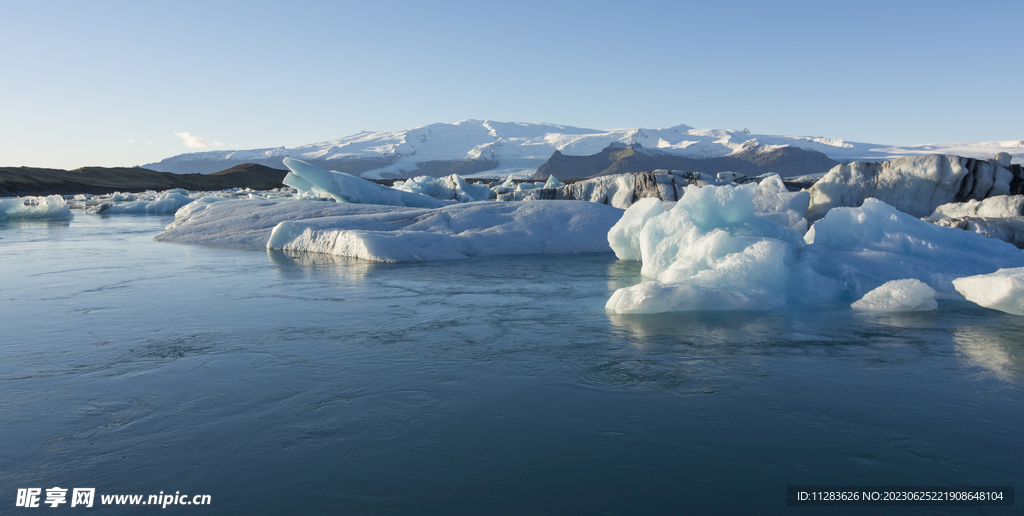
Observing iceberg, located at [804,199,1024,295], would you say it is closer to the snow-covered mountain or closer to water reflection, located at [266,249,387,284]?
water reflection, located at [266,249,387,284]

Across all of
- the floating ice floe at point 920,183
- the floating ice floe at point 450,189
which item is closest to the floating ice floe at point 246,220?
the floating ice floe at point 920,183

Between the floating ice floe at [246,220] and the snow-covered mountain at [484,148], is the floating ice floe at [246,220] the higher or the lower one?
the lower one

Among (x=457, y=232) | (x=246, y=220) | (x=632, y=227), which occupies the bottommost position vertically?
(x=457, y=232)

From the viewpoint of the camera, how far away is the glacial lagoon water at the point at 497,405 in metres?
2.18

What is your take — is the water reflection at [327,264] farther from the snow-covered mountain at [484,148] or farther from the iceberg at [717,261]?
the snow-covered mountain at [484,148]

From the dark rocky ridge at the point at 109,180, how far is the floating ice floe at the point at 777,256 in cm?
4334

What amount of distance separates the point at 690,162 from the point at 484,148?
42.6 meters

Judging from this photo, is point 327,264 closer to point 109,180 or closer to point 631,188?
point 631,188

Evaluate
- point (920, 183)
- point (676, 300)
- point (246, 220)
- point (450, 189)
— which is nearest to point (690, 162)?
point (450, 189)

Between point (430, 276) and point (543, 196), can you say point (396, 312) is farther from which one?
point (543, 196)

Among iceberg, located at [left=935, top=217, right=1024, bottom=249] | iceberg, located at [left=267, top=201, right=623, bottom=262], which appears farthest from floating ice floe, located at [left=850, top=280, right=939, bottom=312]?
iceberg, located at [left=935, top=217, right=1024, bottom=249]

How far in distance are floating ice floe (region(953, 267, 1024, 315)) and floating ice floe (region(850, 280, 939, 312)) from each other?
273 millimetres

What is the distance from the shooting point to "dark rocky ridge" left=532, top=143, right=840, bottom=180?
348ft

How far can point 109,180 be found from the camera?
166ft
